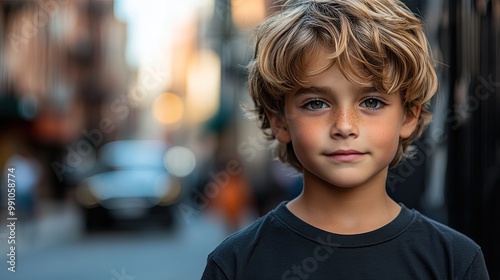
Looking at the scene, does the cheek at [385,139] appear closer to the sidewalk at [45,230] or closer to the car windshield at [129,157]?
the sidewalk at [45,230]

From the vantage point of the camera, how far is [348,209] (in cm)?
222

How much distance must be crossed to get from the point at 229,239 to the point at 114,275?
27.8 ft

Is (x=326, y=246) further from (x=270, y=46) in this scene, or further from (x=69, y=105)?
(x=69, y=105)

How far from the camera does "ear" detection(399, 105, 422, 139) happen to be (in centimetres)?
232

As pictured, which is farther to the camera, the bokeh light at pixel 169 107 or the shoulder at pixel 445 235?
the bokeh light at pixel 169 107

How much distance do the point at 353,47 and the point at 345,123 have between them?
0.69 feet

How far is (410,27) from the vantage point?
221 cm

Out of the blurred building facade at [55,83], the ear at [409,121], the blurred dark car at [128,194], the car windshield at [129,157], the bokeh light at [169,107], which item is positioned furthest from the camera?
the bokeh light at [169,107]

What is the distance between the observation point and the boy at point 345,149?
208 centimetres

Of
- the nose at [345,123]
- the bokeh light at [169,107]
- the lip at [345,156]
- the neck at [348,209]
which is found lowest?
the bokeh light at [169,107]

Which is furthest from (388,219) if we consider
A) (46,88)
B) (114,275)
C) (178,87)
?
(178,87)

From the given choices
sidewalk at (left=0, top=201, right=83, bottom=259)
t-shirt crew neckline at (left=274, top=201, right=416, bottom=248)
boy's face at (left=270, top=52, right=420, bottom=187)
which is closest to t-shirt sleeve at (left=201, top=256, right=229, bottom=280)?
t-shirt crew neckline at (left=274, top=201, right=416, bottom=248)

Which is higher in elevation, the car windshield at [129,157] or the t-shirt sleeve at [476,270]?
the t-shirt sleeve at [476,270]

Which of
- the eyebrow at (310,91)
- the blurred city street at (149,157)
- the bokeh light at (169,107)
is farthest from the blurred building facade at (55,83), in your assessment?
the bokeh light at (169,107)
